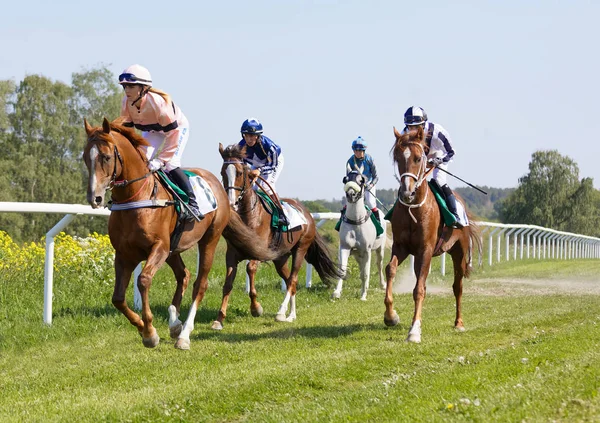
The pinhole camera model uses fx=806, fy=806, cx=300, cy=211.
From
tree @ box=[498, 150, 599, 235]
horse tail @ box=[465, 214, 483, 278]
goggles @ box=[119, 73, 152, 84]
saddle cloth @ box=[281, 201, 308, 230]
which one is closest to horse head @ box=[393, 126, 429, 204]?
horse tail @ box=[465, 214, 483, 278]

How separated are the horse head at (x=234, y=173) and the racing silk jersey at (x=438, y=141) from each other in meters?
2.25

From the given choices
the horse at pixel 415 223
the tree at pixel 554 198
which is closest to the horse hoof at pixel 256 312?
the horse at pixel 415 223

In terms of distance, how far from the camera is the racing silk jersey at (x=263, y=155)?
1089cm

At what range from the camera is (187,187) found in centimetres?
823

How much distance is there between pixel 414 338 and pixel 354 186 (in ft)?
17.0

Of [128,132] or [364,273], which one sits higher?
[128,132]

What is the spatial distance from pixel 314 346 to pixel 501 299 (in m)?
5.28

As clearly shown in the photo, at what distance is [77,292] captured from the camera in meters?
10.2

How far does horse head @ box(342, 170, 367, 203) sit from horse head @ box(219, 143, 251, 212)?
3294 mm

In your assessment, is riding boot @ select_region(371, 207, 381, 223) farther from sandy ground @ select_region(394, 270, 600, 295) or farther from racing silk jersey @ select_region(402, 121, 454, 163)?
racing silk jersey @ select_region(402, 121, 454, 163)

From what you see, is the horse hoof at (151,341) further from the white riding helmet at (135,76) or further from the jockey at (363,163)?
the jockey at (363,163)

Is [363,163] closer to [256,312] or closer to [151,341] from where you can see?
[256,312]

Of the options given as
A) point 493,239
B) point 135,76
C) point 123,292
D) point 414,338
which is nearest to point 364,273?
point 414,338

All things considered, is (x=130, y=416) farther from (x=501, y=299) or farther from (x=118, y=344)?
(x=501, y=299)
